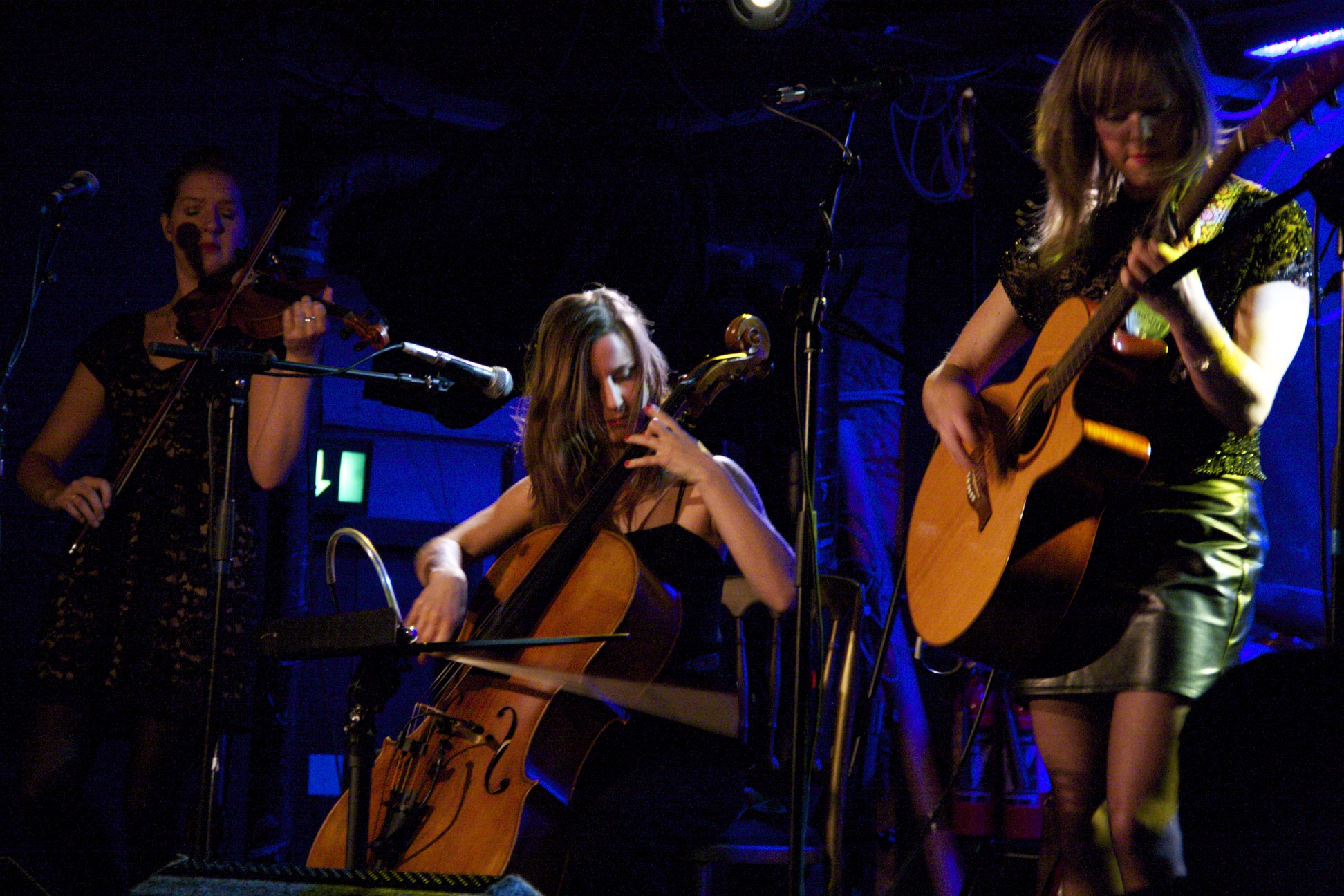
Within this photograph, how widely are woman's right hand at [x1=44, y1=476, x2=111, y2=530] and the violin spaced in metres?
0.43

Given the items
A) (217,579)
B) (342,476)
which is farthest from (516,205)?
(217,579)

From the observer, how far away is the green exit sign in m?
5.38

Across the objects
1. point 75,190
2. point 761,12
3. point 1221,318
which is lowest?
point 1221,318

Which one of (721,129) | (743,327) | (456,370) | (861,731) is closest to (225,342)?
(456,370)

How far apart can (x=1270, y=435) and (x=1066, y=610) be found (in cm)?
278

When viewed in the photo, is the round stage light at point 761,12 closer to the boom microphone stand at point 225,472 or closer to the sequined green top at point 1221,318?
the boom microphone stand at point 225,472

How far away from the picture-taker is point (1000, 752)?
13.9ft

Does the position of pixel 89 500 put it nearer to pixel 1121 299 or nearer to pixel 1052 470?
pixel 1052 470

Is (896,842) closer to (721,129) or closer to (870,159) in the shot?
(870,159)

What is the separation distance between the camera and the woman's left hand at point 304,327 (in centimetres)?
278

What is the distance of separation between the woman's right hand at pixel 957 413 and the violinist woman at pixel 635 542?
1.60 ft

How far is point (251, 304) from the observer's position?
2.94 m

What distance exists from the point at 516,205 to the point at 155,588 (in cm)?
266

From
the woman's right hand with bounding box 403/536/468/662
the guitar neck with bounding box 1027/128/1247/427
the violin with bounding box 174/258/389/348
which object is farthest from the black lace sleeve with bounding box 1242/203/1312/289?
the violin with bounding box 174/258/389/348
